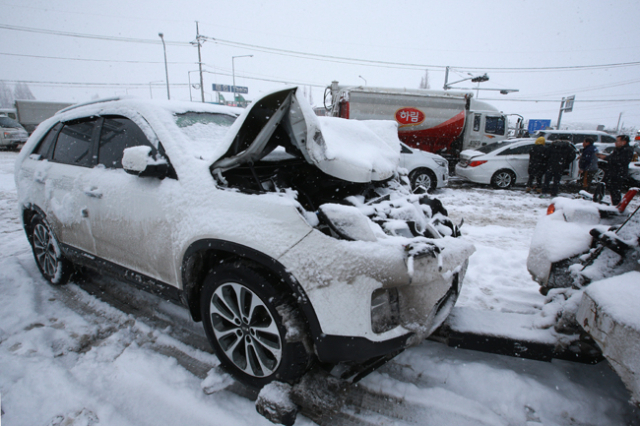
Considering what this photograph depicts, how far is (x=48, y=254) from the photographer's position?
3.24m

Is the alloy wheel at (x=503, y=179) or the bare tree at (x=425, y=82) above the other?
the bare tree at (x=425, y=82)

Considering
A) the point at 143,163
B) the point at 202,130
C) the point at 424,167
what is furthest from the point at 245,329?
the point at 424,167

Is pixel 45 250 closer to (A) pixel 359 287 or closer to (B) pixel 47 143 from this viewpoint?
(B) pixel 47 143

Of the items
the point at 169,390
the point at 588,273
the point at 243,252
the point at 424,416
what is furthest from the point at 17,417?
the point at 588,273

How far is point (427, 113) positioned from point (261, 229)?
13211mm

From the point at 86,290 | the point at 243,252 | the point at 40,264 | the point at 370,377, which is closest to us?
the point at 243,252

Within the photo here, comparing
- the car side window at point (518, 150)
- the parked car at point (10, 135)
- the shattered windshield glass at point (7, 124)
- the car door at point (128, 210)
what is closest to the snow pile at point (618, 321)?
the car door at point (128, 210)

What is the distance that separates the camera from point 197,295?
2.09m

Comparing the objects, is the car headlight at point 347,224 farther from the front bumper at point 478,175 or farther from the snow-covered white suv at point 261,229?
the front bumper at point 478,175

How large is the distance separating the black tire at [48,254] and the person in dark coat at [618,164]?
976 centimetres

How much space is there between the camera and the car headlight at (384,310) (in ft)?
5.08

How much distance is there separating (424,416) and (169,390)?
1.52 metres

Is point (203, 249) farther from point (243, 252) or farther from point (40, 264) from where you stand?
point (40, 264)

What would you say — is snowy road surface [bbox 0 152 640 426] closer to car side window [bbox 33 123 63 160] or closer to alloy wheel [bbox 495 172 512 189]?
car side window [bbox 33 123 63 160]
